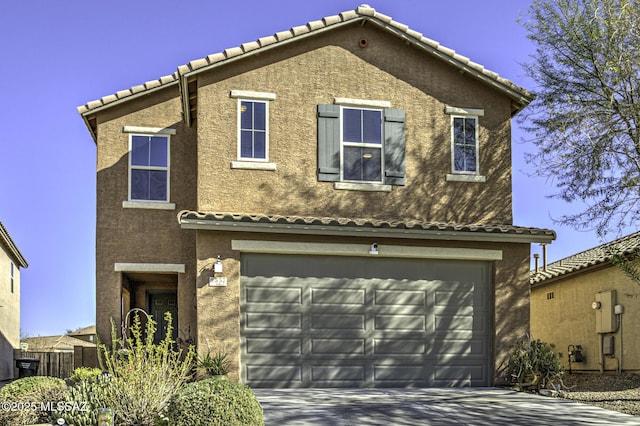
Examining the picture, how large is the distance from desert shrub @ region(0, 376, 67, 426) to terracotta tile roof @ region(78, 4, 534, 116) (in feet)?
22.5

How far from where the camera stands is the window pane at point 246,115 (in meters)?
15.3

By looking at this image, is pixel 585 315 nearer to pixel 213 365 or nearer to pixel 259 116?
pixel 259 116

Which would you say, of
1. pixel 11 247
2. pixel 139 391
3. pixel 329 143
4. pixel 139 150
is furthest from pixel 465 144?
pixel 11 247

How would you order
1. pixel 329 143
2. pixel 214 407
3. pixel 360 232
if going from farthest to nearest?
pixel 329 143 → pixel 360 232 → pixel 214 407

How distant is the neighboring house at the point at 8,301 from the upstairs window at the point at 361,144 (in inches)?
519

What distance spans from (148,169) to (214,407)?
30.2 ft

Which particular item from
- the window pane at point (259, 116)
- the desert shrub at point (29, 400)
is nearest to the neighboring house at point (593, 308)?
the window pane at point (259, 116)

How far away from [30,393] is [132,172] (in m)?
7.25

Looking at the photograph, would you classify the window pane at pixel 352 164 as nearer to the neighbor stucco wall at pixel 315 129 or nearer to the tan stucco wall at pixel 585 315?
the neighbor stucco wall at pixel 315 129

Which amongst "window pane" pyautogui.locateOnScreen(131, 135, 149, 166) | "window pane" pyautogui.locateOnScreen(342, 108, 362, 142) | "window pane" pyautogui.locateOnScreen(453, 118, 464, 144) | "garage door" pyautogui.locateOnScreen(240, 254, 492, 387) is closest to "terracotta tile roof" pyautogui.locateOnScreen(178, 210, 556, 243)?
"garage door" pyautogui.locateOnScreen(240, 254, 492, 387)

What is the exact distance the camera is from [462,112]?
16.4 metres

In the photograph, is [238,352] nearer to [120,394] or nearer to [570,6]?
[120,394]

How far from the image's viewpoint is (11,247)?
26.2 meters

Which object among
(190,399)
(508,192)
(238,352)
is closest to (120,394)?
(190,399)
